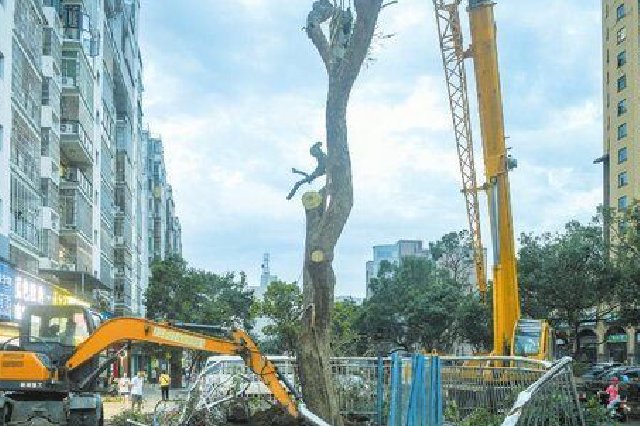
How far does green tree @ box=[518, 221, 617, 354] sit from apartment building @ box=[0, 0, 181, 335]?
21.7 metres

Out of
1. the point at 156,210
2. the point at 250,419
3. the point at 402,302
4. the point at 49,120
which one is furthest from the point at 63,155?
the point at 156,210

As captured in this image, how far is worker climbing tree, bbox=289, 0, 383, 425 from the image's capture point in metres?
11.2

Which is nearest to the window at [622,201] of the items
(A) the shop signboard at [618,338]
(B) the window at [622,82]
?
(B) the window at [622,82]

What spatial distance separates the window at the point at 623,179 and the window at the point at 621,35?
35.2ft

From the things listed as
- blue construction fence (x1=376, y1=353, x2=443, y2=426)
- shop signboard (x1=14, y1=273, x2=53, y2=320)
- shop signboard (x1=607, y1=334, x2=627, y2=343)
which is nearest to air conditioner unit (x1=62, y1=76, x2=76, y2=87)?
shop signboard (x1=14, y1=273, x2=53, y2=320)

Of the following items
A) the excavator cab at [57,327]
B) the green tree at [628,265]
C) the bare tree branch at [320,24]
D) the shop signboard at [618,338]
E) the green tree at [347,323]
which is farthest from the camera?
the shop signboard at [618,338]

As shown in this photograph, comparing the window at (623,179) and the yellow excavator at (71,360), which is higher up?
the window at (623,179)

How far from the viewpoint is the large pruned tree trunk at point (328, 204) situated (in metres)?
11.2

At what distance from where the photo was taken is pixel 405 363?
10.9 m

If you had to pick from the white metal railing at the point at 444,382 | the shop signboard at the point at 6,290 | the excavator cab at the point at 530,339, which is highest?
the shop signboard at the point at 6,290

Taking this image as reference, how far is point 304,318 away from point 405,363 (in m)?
1.39

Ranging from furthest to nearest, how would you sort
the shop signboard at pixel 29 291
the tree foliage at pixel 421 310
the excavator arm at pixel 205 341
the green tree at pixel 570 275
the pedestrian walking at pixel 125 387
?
the tree foliage at pixel 421 310 < the green tree at pixel 570 275 < the pedestrian walking at pixel 125 387 < the shop signboard at pixel 29 291 < the excavator arm at pixel 205 341

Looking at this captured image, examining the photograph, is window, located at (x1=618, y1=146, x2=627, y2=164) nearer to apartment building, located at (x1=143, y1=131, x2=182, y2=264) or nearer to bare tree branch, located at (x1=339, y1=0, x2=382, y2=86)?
apartment building, located at (x1=143, y1=131, x2=182, y2=264)

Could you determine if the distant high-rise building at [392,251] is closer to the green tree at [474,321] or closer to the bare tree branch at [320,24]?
the green tree at [474,321]
